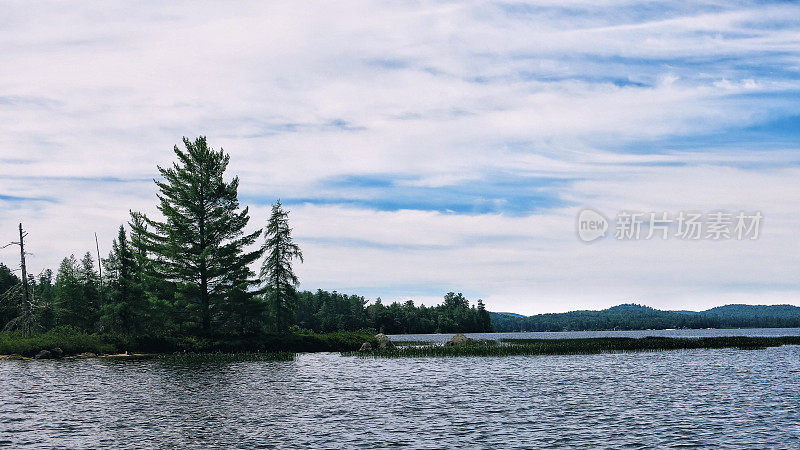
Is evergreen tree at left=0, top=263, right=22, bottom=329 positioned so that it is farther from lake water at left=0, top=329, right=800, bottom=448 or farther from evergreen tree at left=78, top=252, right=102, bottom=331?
lake water at left=0, top=329, right=800, bottom=448

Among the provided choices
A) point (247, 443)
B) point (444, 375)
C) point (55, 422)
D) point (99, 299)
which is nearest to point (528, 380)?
point (444, 375)

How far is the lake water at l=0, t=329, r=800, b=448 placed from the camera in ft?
75.7

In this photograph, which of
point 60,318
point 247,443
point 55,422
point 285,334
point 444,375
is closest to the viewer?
point 247,443

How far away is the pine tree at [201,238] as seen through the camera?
6575cm

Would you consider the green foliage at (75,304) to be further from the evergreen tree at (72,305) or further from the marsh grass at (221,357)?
the marsh grass at (221,357)

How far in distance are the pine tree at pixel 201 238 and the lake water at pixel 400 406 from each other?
1595cm

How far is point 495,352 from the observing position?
2581 inches

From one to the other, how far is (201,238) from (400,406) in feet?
139

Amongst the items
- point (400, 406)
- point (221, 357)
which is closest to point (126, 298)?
point (221, 357)

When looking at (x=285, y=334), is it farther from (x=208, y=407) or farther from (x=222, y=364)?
(x=208, y=407)

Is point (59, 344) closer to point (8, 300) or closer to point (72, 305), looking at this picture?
point (72, 305)

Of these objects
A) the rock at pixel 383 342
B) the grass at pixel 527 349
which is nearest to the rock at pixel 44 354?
the grass at pixel 527 349

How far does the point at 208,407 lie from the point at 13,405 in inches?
359

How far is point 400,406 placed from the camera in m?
30.3
